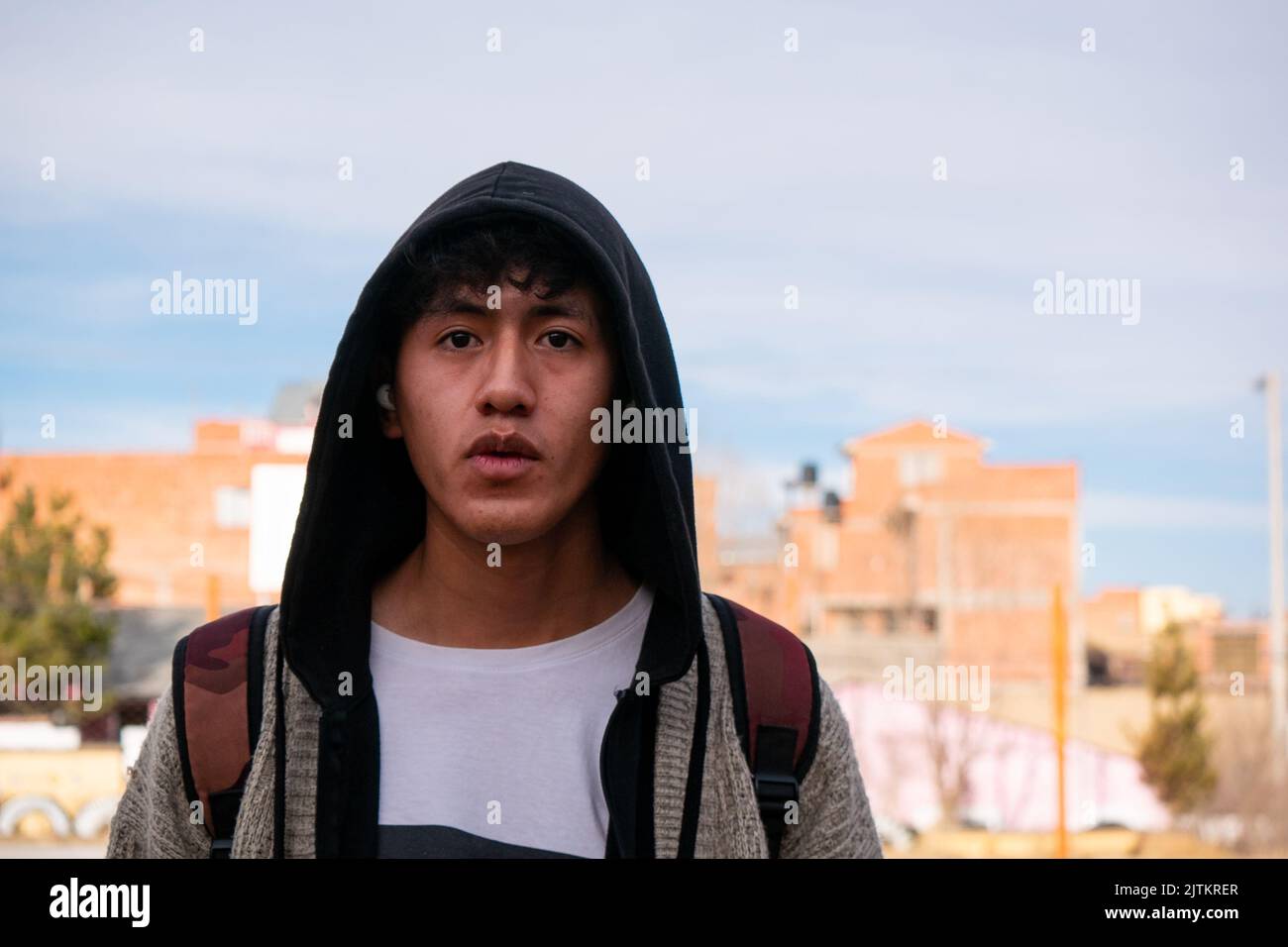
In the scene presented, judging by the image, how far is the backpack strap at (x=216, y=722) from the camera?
205 cm

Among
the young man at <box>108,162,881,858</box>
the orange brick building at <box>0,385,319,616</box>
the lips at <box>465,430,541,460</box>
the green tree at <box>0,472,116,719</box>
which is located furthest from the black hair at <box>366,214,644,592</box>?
the orange brick building at <box>0,385,319,616</box>

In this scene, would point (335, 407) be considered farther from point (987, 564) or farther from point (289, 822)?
point (987, 564)

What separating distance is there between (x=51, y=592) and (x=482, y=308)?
903 inches

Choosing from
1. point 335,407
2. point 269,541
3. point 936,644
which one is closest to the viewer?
point 335,407

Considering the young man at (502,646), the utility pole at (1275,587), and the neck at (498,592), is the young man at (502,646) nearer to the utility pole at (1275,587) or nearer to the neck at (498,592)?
the neck at (498,592)

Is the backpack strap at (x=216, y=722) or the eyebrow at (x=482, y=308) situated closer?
the backpack strap at (x=216, y=722)

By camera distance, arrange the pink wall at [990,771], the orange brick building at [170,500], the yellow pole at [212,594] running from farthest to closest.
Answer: the orange brick building at [170,500]
the pink wall at [990,771]
the yellow pole at [212,594]

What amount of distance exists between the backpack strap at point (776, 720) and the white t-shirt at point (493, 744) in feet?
0.63

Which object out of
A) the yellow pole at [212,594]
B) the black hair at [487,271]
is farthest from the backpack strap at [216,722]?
the yellow pole at [212,594]

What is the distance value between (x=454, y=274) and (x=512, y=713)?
66cm

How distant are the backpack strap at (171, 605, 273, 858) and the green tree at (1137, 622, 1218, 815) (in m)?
23.6

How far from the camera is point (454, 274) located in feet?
7.24

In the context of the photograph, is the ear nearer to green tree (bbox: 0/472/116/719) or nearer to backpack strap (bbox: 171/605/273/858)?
backpack strap (bbox: 171/605/273/858)
